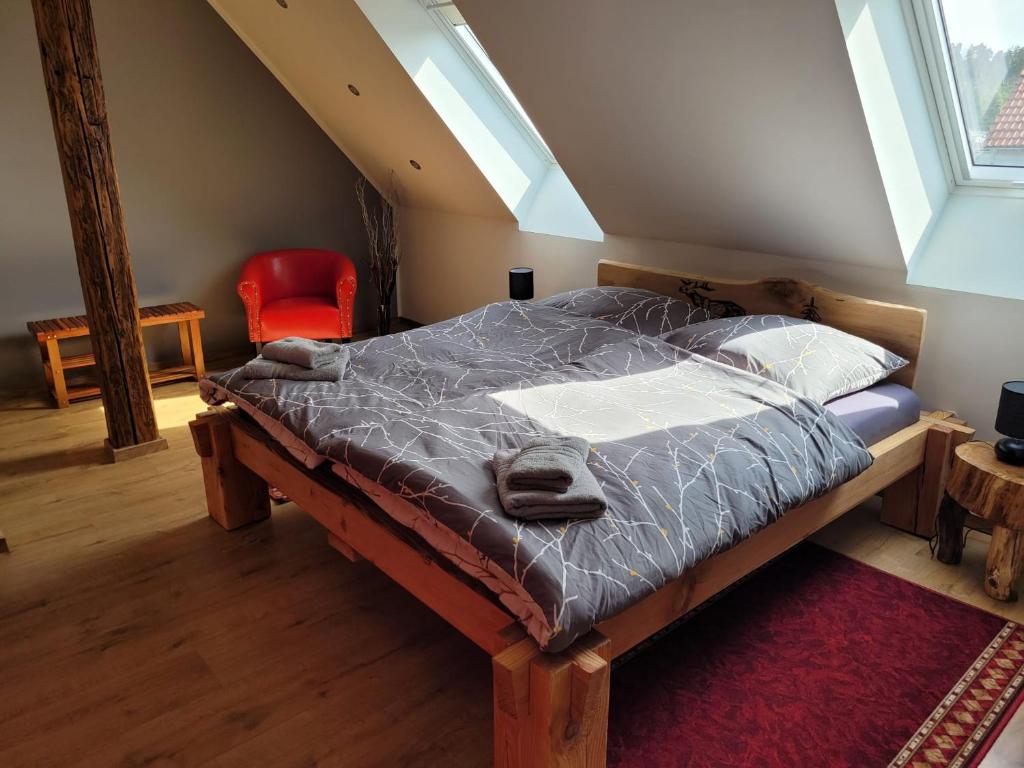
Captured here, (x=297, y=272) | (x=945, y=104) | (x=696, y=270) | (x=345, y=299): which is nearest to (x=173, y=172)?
(x=297, y=272)

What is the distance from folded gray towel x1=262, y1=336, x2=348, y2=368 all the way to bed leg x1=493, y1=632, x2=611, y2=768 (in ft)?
4.46

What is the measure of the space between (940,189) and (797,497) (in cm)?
154

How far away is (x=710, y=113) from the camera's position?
8.89 feet

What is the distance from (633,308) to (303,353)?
56.4 inches

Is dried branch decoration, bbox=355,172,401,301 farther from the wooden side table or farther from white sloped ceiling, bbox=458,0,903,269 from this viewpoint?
the wooden side table

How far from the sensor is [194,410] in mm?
3875

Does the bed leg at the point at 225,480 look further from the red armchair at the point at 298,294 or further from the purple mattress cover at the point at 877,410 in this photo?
the purple mattress cover at the point at 877,410

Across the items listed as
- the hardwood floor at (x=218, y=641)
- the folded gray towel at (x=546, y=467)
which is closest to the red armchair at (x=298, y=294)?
the hardwood floor at (x=218, y=641)

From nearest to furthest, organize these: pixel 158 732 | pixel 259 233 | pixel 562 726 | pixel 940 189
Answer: pixel 562 726, pixel 158 732, pixel 940 189, pixel 259 233

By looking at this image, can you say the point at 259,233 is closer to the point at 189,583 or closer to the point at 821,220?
the point at 189,583

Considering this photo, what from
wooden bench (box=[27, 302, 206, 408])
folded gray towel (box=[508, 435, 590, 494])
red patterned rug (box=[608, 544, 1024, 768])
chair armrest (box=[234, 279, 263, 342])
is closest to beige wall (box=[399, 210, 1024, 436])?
red patterned rug (box=[608, 544, 1024, 768])

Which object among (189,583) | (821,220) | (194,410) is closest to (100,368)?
(194,410)

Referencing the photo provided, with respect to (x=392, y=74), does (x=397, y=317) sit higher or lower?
lower

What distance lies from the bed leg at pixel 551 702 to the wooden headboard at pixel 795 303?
182 cm
